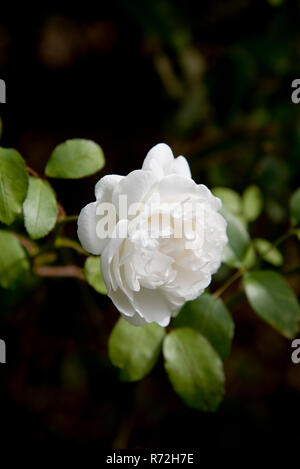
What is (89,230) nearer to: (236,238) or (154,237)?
(154,237)

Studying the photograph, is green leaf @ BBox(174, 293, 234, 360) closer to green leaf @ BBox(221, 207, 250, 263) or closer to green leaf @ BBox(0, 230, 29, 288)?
green leaf @ BBox(221, 207, 250, 263)

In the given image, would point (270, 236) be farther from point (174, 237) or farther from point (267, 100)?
point (174, 237)

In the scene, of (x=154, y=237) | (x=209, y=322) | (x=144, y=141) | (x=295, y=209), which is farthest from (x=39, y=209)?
(x=144, y=141)

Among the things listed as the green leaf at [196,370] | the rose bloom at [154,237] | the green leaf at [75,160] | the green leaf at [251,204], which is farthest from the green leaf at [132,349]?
the green leaf at [251,204]

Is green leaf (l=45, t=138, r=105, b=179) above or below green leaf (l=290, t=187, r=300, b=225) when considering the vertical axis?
above

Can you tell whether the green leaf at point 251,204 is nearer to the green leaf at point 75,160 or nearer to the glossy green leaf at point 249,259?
the glossy green leaf at point 249,259

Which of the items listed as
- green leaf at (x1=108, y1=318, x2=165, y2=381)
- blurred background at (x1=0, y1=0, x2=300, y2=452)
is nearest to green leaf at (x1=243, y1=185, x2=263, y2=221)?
blurred background at (x1=0, y1=0, x2=300, y2=452)

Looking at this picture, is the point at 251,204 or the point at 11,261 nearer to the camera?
the point at 11,261
